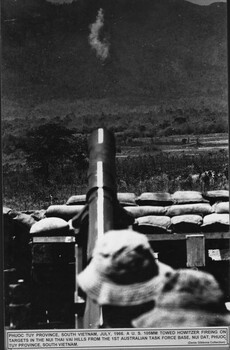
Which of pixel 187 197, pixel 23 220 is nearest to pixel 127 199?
pixel 187 197

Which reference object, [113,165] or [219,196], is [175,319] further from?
[113,165]

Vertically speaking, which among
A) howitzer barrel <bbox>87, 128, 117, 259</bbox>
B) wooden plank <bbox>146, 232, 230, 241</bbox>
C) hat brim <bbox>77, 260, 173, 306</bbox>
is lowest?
hat brim <bbox>77, 260, 173, 306</bbox>

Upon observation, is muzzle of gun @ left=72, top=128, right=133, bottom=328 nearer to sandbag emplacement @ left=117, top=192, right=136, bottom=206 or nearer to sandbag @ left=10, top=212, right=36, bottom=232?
sandbag emplacement @ left=117, top=192, right=136, bottom=206

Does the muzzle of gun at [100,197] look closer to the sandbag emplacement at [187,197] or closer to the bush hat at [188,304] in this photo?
the sandbag emplacement at [187,197]

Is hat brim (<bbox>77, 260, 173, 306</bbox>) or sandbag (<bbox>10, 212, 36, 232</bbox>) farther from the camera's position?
sandbag (<bbox>10, 212, 36, 232</bbox>)

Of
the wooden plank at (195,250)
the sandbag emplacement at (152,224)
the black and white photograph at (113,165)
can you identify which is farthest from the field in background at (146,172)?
the wooden plank at (195,250)

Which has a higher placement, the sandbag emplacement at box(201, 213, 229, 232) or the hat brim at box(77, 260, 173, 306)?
the sandbag emplacement at box(201, 213, 229, 232)

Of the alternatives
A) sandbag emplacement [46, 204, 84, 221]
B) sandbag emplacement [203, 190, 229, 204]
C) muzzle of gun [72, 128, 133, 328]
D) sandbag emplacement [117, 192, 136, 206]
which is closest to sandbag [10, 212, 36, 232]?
sandbag emplacement [46, 204, 84, 221]
